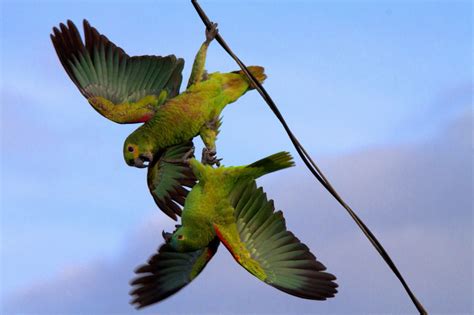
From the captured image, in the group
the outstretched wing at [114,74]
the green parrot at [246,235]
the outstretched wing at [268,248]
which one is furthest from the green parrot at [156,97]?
the outstretched wing at [268,248]

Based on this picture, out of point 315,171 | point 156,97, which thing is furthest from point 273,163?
point 156,97

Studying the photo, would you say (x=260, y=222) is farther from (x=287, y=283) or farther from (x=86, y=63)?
(x=86, y=63)

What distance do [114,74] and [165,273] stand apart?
1.26 metres

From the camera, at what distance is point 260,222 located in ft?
16.6

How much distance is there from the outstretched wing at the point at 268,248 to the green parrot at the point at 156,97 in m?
0.39

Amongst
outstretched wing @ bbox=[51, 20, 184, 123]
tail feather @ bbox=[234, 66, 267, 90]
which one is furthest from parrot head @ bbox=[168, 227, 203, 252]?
tail feather @ bbox=[234, 66, 267, 90]

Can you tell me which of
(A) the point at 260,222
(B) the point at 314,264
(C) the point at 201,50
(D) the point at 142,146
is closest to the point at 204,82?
(C) the point at 201,50

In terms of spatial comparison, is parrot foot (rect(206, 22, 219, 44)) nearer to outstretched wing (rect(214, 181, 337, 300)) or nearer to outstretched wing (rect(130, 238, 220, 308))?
outstretched wing (rect(214, 181, 337, 300))

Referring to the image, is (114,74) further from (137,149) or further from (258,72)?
(258,72)

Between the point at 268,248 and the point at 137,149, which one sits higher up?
the point at 137,149

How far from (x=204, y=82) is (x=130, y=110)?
0.48m

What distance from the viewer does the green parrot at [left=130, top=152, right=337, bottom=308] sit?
16.4 feet

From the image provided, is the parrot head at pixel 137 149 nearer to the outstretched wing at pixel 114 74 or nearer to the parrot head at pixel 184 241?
the outstretched wing at pixel 114 74

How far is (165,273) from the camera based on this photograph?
5203 mm
